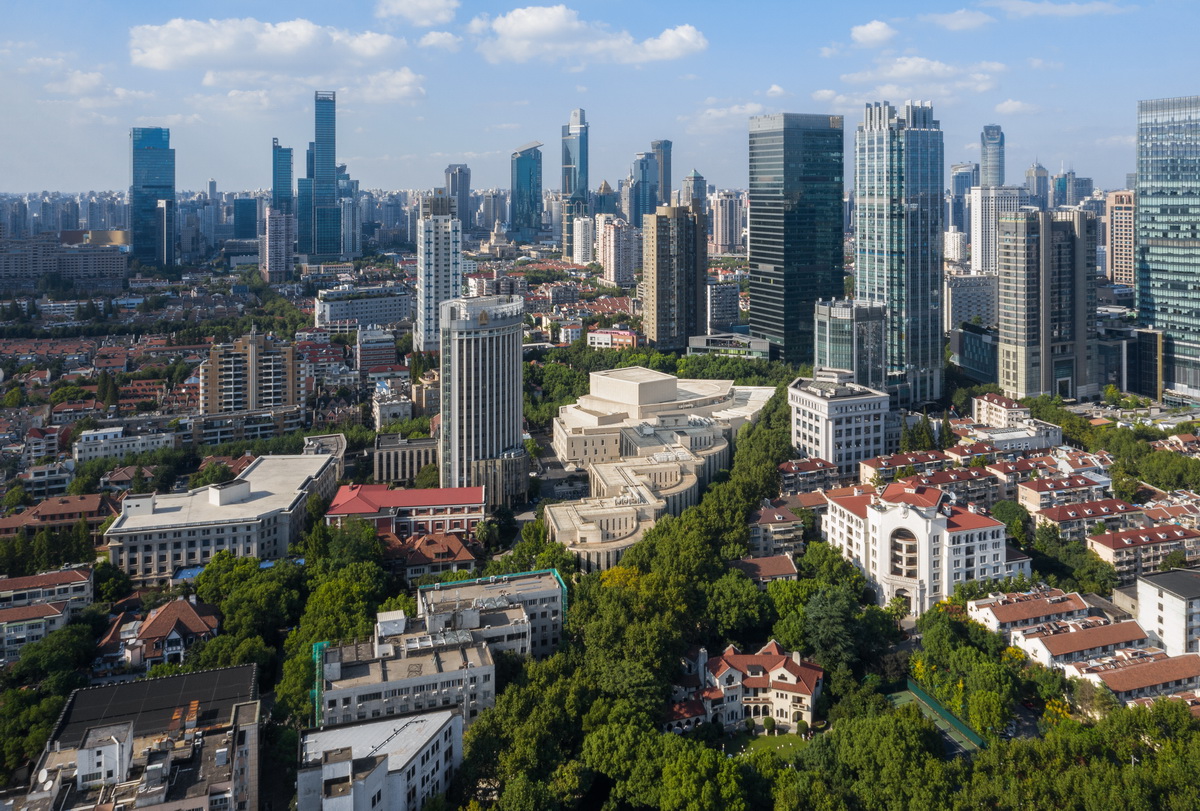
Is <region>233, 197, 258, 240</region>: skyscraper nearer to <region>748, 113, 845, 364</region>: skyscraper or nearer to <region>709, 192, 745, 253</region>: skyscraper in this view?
<region>709, 192, 745, 253</region>: skyscraper

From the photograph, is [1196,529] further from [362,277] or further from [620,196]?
[620,196]

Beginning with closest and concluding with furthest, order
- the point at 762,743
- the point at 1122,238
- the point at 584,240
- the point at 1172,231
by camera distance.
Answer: the point at 762,743 → the point at 1172,231 → the point at 1122,238 → the point at 584,240

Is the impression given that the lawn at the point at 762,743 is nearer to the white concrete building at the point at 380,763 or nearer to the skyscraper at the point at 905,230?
the white concrete building at the point at 380,763

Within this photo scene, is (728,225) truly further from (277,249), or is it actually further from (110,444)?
(110,444)

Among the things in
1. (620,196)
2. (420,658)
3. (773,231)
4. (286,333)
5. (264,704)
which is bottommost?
(264,704)

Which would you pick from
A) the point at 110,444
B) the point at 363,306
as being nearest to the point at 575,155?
the point at 363,306

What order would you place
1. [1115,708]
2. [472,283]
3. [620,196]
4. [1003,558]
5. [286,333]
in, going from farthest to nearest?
[620,196] → [472,283] → [286,333] → [1003,558] → [1115,708]

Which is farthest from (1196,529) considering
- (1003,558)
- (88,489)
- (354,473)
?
(88,489)
